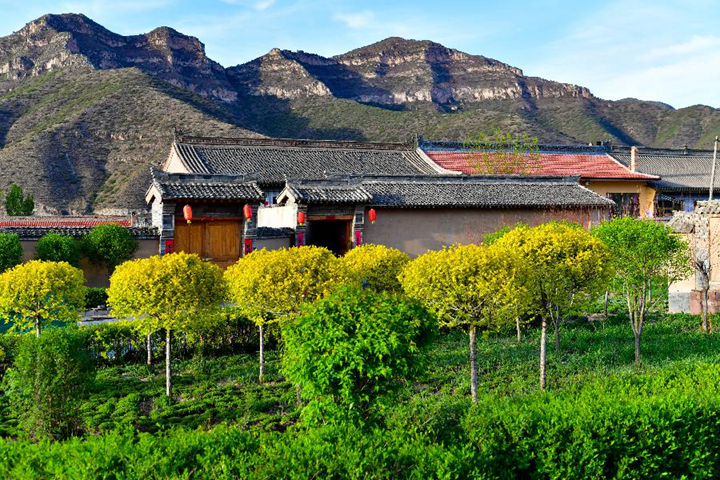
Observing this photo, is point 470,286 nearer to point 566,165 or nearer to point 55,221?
point 566,165

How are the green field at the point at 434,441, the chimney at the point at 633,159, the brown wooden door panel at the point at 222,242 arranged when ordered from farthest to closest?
the chimney at the point at 633,159, the brown wooden door panel at the point at 222,242, the green field at the point at 434,441

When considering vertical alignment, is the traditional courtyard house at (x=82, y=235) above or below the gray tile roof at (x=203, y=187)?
below

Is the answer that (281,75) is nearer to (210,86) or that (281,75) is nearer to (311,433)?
(210,86)

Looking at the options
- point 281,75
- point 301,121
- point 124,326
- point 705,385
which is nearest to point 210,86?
point 281,75

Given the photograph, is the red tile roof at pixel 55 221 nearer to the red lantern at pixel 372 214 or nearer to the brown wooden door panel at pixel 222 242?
the brown wooden door panel at pixel 222 242

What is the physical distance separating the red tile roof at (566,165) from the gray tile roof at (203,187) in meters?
13.9

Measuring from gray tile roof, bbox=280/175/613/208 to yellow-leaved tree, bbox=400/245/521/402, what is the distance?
991 cm

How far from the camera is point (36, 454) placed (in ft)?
13.9

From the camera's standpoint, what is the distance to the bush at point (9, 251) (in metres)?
14.8

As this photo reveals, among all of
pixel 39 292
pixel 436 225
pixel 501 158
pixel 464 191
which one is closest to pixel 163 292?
pixel 39 292

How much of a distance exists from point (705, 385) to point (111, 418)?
7167 millimetres

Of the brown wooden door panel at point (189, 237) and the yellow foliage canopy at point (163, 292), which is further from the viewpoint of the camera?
the brown wooden door panel at point (189, 237)

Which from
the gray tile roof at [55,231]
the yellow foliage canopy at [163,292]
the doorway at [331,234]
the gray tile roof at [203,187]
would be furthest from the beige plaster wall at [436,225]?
the yellow foliage canopy at [163,292]

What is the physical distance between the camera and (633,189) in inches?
1245
